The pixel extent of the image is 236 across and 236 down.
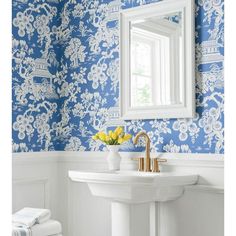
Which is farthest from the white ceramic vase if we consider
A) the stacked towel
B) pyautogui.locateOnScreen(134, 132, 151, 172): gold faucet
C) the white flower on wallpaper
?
the white flower on wallpaper

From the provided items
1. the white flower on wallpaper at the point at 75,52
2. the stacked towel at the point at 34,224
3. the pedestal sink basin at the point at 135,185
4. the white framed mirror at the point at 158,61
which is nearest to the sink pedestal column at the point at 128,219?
the pedestal sink basin at the point at 135,185

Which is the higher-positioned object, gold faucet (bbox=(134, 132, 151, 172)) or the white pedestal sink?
gold faucet (bbox=(134, 132, 151, 172))

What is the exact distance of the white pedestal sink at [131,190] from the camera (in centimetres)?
216

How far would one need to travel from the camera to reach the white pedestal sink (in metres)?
2.16

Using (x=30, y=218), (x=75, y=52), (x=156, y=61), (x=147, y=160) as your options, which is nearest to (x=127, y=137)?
(x=147, y=160)

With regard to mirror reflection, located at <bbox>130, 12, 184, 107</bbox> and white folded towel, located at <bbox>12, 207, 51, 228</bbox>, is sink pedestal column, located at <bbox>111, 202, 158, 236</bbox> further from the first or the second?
mirror reflection, located at <bbox>130, 12, 184, 107</bbox>

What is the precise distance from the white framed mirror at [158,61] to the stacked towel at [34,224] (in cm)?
86

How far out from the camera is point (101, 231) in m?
2.98

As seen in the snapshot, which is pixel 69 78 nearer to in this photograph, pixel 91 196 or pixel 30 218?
pixel 91 196

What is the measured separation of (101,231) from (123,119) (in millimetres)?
831

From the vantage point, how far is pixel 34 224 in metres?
2.46

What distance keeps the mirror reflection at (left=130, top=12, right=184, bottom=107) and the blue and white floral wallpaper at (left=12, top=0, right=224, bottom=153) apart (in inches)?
6.0

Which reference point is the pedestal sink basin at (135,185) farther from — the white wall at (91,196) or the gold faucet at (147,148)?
the gold faucet at (147,148)
